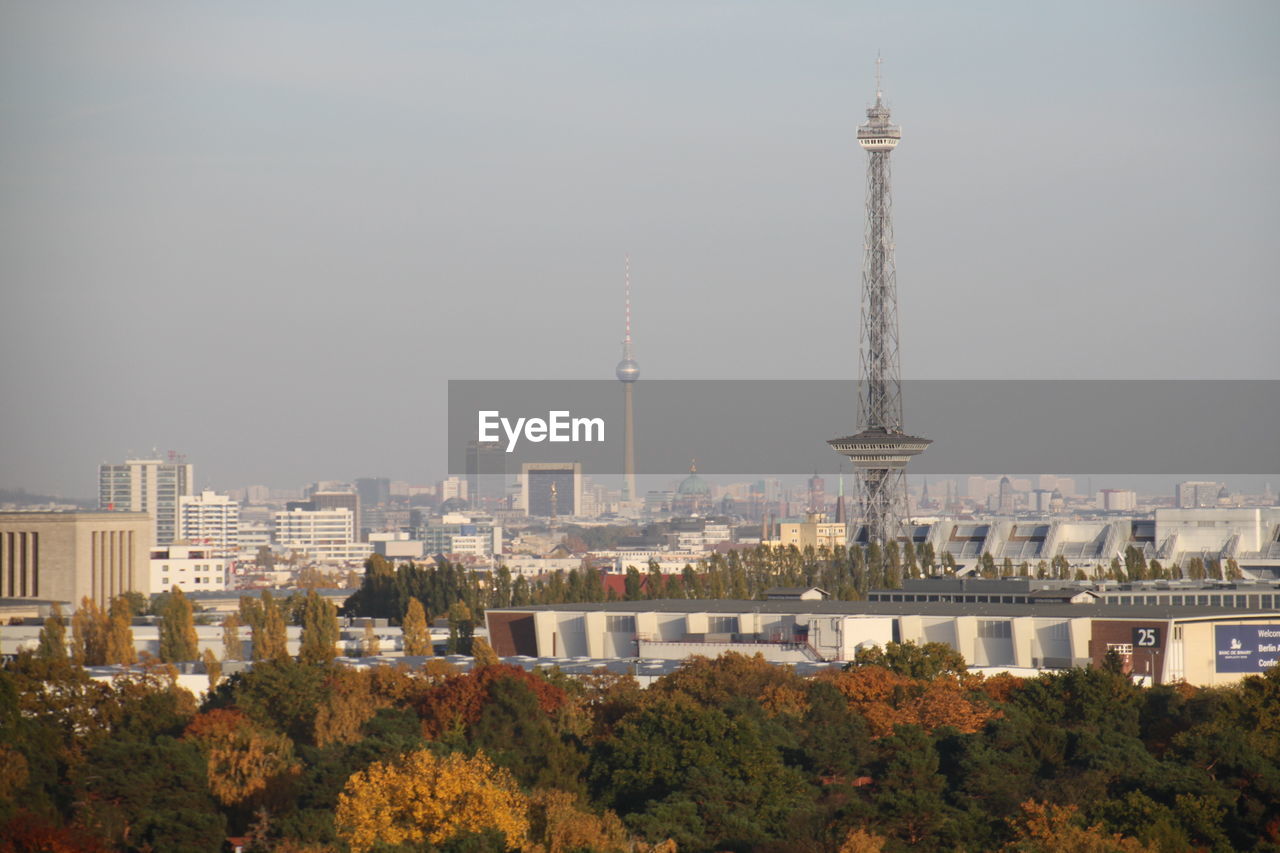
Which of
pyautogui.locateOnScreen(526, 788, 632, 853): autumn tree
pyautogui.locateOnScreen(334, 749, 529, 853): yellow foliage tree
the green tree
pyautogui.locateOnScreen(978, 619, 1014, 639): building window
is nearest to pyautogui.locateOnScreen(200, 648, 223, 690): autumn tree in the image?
the green tree

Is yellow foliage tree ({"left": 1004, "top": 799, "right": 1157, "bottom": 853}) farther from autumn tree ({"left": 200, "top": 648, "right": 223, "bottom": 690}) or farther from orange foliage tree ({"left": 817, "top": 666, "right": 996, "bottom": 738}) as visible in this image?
autumn tree ({"left": 200, "top": 648, "right": 223, "bottom": 690})

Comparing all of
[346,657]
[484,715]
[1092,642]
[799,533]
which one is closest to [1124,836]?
[484,715]

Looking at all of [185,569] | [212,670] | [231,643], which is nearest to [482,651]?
[212,670]

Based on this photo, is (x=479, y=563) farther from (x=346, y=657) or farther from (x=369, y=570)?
(x=346, y=657)

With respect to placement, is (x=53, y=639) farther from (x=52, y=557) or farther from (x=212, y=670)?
(x=52, y=557)

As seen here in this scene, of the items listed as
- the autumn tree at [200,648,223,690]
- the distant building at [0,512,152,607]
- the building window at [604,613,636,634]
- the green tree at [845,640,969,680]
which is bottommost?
the autumn tree at [200,648,223,690]

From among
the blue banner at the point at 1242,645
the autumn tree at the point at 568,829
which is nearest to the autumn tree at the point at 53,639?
the autumn tree at the point at 568,829
